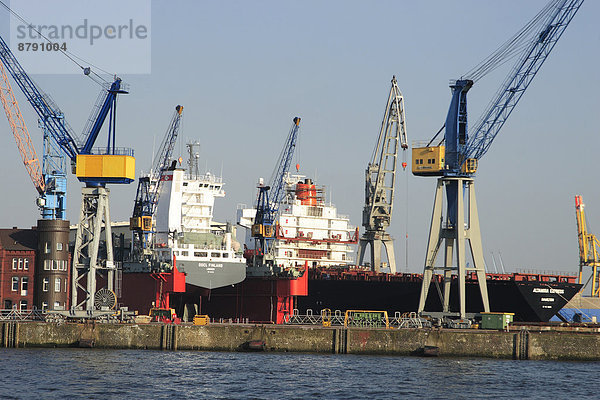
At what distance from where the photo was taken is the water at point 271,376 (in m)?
53.5

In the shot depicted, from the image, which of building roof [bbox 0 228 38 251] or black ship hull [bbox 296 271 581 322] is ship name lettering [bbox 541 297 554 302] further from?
building roof [bbox 0 228 38 251]

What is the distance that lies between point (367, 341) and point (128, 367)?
63.3 ft

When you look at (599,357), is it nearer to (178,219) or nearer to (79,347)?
(79,347)

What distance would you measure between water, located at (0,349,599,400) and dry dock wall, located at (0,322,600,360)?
4.05ft

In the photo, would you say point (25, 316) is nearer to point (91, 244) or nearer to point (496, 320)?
point (91, 244)

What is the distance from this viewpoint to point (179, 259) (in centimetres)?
9575

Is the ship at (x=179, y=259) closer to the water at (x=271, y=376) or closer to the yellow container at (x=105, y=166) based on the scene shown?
the yellow container at (x=105, y=166)

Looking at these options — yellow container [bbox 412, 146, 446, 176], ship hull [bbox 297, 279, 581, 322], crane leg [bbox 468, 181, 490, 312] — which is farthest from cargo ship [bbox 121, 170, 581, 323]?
yellow container [bbox 412, 146, 446, 176]

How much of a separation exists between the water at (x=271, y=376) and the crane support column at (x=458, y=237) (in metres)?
18.1

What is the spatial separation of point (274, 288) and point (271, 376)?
40.7m

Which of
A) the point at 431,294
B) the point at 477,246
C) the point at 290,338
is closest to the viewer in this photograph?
the point at 290,338

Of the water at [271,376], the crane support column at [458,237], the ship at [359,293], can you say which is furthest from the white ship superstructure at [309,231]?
the water at [271,376]

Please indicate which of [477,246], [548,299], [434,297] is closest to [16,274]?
[434,297]

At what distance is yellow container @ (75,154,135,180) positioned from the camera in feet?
268
